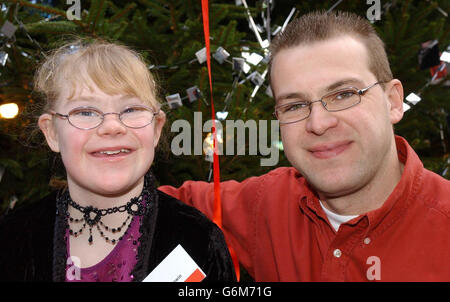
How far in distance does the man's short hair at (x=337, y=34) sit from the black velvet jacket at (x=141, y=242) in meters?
0.82

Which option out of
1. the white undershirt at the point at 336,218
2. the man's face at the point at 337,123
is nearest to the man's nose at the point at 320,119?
the man's face at the point at 337,123

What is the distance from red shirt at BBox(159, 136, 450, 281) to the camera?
1333 mm

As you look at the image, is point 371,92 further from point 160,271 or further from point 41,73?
point 41,73

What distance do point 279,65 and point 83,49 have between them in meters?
0.76

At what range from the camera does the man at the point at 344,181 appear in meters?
1.37

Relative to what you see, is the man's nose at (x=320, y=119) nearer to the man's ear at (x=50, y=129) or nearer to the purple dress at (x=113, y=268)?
the purple dress at (x=113, y=268)

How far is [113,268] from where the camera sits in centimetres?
133

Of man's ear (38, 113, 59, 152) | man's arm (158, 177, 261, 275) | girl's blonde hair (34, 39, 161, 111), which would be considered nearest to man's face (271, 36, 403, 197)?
man's arm (158, 177, 261, 275)

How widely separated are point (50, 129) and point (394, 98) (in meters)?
1.36

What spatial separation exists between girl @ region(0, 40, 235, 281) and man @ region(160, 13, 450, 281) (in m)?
0.33

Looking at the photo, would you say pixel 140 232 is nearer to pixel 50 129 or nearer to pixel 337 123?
pixel 50 129

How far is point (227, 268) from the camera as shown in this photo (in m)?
1.39

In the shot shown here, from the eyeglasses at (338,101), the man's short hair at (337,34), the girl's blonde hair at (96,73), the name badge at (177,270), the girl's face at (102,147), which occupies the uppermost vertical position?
the man's short hair at (337,34)
